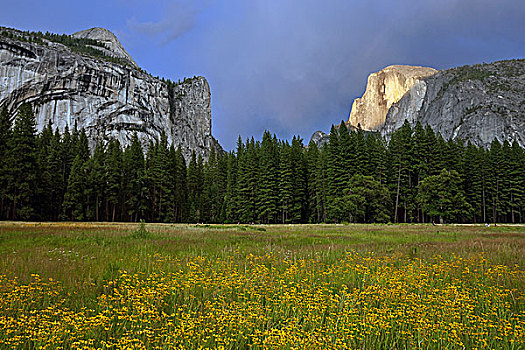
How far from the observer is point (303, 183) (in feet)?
204

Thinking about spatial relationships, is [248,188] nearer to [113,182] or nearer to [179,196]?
[179,196]

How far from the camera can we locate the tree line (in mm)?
47219

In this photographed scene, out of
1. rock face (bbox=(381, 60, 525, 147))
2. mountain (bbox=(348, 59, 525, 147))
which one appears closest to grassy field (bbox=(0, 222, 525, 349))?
mountain (bbox=(348, 59, 525, 147))

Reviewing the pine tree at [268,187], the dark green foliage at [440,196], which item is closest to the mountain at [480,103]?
the dark green foliage at [440,196]

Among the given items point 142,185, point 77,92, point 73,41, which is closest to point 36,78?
point 77,92

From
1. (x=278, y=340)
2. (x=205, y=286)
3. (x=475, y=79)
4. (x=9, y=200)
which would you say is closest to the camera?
(x=278, y=340)

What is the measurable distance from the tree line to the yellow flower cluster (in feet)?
136

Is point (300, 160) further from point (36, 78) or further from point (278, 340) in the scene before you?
point (36, 78)

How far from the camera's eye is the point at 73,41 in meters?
182

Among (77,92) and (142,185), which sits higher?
(77,92)

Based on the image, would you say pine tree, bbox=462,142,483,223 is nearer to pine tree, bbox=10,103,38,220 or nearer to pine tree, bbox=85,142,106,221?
pine tree, bbox=85,142,106,221

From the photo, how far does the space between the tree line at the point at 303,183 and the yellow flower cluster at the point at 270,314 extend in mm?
41558

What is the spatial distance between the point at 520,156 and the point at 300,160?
4890 centimetres

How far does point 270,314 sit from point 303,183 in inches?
2308
